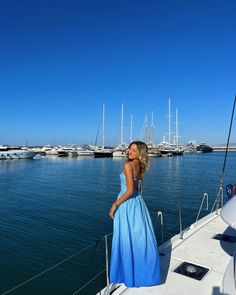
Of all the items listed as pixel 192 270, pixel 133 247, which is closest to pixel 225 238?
pixel 192 270

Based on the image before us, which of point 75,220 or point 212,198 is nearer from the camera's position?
point 75,220

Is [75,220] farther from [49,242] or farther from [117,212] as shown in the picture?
[117,212]

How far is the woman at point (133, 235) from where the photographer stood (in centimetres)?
345

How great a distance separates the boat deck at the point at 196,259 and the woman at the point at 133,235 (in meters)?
0.18

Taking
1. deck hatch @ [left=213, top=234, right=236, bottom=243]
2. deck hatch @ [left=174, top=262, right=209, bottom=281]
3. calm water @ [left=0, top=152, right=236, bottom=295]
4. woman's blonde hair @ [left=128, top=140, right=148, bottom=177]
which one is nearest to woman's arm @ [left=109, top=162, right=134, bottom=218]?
woman's blonde hair @ [left=128, top=140, right=148, bottom=177]

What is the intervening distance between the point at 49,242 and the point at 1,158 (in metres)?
67.0

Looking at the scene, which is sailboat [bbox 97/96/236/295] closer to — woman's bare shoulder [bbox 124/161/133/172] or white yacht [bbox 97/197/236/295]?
white yacht [bbox 97/197/236/295]

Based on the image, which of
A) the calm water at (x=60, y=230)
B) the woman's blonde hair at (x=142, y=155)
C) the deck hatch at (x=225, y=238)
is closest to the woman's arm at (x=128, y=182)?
the woman's blonde hair at (x=142, y=155)

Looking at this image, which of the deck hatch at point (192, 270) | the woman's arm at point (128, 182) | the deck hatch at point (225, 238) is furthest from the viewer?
the deck hatch at point (225, 238)

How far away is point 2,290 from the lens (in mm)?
7125

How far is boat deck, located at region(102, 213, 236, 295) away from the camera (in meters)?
3.51

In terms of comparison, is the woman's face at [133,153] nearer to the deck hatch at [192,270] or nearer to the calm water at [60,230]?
the calm water at [60,230]

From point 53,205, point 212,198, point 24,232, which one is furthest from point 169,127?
point 24,232

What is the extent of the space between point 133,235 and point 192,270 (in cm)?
128
